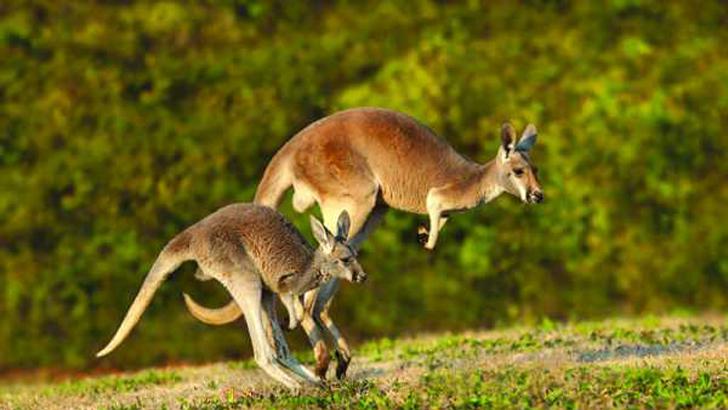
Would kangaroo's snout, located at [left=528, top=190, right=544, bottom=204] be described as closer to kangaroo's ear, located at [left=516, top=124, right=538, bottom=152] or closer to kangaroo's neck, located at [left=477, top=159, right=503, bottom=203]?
kangaroo's neck, located at [left=477, top=159, right=503, bottom=203]

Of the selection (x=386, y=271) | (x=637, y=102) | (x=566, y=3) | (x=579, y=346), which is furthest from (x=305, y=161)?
(x=566, y=3)

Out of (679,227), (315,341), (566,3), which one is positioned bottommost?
(315,341)

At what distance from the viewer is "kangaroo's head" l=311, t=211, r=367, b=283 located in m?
10.4

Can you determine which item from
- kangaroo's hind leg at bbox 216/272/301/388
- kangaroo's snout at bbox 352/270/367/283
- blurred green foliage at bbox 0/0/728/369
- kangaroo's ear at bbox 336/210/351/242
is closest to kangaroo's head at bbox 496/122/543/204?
kangaroo's ear at bbox 336/210/351/242

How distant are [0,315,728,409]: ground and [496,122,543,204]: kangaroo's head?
1.16 m

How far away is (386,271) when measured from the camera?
16312 millimetres

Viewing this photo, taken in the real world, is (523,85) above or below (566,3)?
below

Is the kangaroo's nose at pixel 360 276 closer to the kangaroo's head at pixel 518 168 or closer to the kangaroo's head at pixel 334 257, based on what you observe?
the kangaroo's head at pixel 334 257

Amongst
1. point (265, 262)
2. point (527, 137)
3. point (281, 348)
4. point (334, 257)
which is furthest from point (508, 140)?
point (281, 348)

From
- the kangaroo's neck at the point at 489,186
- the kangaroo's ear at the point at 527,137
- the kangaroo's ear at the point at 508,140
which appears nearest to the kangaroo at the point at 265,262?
the kangaroo's neck at the point at 489,186

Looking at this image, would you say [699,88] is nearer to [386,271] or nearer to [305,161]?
[386,271]

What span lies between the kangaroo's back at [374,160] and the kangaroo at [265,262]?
3.15 ft

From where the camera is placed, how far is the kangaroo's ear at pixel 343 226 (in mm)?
10555

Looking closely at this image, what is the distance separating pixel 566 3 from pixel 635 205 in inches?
113
